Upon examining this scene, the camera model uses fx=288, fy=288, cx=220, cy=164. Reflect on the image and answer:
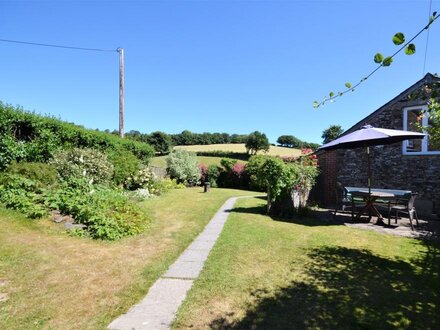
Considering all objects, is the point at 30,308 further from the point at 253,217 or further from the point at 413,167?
the point at 413,167

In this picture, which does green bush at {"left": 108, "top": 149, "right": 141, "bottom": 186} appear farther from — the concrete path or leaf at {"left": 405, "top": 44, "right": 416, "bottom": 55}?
leaf at {"left": 405, "top": 44, "right": 416, "bottom": 55}

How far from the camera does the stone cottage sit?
11.2m

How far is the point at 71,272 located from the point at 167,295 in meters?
1.79

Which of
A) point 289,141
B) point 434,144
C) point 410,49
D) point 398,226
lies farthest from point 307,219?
point 289,141

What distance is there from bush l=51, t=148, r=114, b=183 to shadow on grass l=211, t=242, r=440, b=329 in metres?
8.36

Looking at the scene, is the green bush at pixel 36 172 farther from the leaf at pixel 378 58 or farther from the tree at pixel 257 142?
the tree at pixel 257 142

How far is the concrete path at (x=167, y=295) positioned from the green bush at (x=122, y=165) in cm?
801

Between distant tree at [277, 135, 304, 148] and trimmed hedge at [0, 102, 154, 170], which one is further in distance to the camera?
distant tree at [277, 135, 304, 148]

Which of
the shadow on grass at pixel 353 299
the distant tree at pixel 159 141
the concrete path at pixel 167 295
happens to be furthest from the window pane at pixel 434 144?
the distant tree at pixel 159 141

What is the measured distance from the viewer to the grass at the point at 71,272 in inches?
138

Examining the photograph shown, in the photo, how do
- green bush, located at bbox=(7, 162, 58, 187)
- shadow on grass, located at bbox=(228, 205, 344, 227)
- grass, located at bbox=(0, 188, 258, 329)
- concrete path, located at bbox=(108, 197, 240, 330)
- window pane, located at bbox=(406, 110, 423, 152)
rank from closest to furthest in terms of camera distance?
1. concrete path, located at bbox=(108, 197, 240, 330)
2. grass, located at bbox=(0, 188, 258, 329)
3. green bush, located at bbox=(7, 162, 58, 187)
4. shadow on grass, located at bbox=(228, 205, 344, 227)
5. window pane, located at bbox=(406, 110, 423, 152)

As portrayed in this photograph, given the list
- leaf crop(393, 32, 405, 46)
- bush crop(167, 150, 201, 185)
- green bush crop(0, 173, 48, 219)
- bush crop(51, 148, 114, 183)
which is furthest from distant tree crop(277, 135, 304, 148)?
leaf crop(393, 32, 405, 46)

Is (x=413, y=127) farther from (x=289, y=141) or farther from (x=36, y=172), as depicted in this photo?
(x=289, y=141)

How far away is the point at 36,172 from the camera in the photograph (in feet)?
28.3
